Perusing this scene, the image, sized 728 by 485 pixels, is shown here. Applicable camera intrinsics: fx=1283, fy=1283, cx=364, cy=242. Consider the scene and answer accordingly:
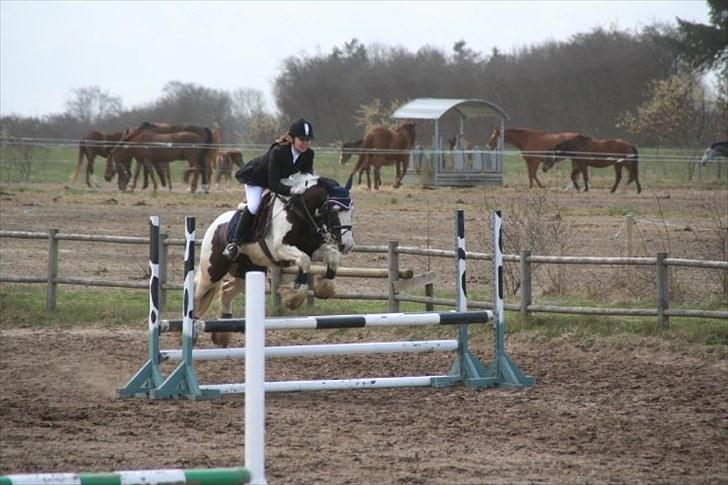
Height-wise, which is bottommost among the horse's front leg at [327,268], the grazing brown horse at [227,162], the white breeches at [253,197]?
the horse's front leg at [327,268]

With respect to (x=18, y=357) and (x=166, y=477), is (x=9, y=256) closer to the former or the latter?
(x=18, y=357)

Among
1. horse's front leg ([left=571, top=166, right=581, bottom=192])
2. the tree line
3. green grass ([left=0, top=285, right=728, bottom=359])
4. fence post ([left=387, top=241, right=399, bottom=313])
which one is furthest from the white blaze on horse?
the tree line

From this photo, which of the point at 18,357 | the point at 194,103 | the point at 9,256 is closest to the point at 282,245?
the point at 18,357

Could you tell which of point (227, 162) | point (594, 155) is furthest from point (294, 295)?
point (227, 162)

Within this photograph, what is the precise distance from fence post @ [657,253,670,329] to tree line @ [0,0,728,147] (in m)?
32.9

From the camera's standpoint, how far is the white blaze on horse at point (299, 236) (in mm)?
11469

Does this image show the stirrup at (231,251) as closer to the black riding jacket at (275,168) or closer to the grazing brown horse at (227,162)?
the black riding jacket at (275,168)

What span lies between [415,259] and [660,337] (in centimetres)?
647

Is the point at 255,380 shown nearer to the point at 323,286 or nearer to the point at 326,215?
the point at 326,215

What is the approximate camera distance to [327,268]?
11594mm

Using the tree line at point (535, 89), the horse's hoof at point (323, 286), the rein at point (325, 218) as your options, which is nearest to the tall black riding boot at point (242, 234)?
the rein at point (325, 218)

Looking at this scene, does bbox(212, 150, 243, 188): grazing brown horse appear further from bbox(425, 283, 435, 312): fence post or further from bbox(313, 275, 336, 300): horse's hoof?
bbox(313, 275, 336, 300): horse's hoof

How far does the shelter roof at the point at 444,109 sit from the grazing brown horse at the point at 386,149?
158 centimetres

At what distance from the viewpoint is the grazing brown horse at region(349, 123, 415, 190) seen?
3506 cm
